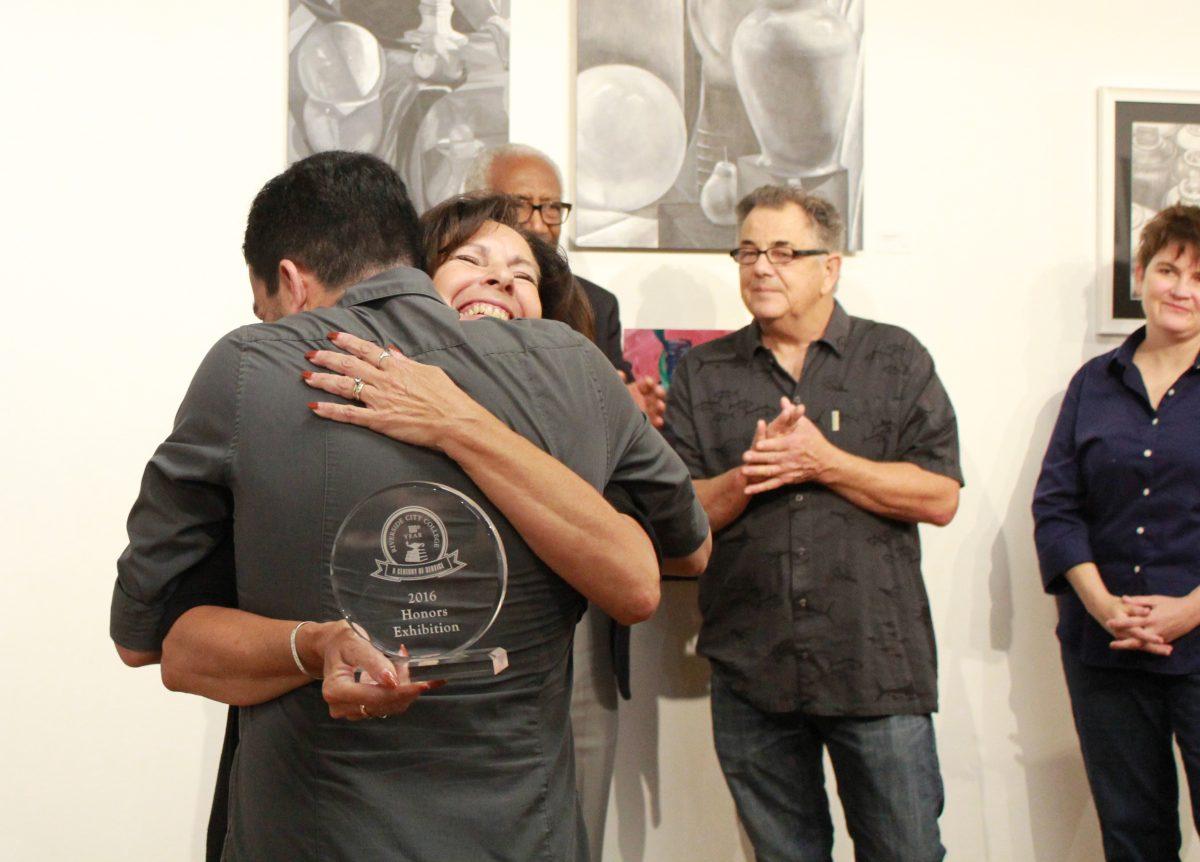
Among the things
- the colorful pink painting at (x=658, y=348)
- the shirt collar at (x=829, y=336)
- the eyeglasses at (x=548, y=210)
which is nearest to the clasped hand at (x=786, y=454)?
the shirt collar at (x=829, y=336)

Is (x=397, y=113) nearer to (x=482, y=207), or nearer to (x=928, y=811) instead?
(x=482, y=207)

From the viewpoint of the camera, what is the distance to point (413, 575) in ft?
3.93

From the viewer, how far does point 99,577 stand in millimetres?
3021

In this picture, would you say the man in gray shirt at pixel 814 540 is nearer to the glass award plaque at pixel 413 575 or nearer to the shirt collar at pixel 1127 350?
the shirt collar at pixel 1127 350

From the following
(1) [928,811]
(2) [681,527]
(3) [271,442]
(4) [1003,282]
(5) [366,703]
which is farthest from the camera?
(4) [1003,282]

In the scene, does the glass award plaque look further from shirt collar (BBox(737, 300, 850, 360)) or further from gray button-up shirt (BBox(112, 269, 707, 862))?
shirt collar (BBox(737, 300, 850, 360))

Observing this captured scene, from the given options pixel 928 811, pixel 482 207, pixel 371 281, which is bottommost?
pixel 928 811

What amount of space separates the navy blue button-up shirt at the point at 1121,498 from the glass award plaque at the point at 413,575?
215 cm

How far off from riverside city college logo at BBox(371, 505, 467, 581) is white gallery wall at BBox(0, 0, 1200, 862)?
201 cm

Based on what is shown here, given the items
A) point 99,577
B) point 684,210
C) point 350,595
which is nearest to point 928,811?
point 684,210

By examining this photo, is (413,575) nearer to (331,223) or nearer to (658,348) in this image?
(331,223)

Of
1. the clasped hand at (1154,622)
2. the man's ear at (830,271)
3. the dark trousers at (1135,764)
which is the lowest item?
the dark trousers at (1135,764)

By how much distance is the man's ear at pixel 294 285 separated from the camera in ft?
4.72

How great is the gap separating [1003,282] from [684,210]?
37.3 inches
